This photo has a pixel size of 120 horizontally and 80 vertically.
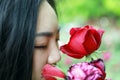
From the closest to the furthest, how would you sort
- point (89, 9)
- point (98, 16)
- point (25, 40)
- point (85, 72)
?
1. point (85, 72)
2. point (25, 40)
3. point (89, 9)
4. point (98, 16)

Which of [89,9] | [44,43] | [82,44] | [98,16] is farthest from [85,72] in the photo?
[98,16]

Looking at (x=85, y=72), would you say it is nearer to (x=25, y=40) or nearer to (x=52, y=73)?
(x=52, y=73)

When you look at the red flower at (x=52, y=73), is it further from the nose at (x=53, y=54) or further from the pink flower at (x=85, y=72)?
the nose at (x=53, y=54)

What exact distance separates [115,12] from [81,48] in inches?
202

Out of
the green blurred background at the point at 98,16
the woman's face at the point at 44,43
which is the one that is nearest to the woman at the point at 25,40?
the woman's face at the point at 44,43

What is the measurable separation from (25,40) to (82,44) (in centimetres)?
29

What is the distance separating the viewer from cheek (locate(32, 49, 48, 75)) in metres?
1.66

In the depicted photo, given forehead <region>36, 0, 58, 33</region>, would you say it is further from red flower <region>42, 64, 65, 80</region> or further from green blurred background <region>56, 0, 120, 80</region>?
green blurred background <region>56, 0, 120, 80</region>

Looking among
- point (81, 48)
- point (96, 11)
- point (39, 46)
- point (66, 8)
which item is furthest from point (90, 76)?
point (96, 11)

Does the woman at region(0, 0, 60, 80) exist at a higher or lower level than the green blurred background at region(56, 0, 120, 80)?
lower

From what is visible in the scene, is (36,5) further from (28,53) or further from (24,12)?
(28,53)

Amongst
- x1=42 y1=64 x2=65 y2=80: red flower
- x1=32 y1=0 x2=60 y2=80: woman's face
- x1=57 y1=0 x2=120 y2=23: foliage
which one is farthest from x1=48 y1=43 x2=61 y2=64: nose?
x1=57 y1=0 x2=120 y2=23: foliage

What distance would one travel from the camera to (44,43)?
166cm

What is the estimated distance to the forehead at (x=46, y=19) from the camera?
5.48 ft
